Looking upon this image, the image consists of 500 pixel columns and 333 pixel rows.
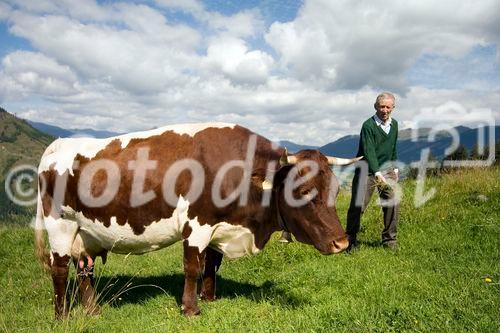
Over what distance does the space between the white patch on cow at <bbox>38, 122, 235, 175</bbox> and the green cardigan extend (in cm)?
305

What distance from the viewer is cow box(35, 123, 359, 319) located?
6.74m

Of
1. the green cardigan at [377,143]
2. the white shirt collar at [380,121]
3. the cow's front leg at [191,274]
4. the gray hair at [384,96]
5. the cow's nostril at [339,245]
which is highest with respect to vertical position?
the gray hair at [384,96]

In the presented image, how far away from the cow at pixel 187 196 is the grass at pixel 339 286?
0.64 m

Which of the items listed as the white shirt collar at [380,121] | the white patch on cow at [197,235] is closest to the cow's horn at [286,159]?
the white patch on cow at [197,235]

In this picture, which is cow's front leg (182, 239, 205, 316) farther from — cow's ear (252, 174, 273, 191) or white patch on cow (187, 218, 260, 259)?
cow's ear (252, 174, 273, 191)

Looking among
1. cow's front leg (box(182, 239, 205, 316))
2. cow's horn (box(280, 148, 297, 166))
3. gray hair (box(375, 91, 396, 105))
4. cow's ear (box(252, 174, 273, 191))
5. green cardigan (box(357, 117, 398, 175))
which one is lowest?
cow's front leg (box(182, 239, 205, 316))

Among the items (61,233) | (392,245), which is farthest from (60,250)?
(392,245)

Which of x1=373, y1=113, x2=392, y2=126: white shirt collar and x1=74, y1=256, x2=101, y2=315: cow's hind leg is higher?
x1=373, y1=113, x2=392, y2=126: white shirt collar

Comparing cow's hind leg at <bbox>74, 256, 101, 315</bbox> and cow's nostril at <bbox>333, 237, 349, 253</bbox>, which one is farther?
cow's hind leg at <bbox>74, 256, 101, 315</bbox>

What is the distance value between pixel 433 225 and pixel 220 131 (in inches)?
222

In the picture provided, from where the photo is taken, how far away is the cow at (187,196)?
674 cm

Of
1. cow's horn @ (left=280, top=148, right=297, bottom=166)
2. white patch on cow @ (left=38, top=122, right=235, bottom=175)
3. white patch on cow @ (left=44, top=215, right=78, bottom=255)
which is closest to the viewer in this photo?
cow's horn @ (left=280, top=148, right=297, bottom=166)

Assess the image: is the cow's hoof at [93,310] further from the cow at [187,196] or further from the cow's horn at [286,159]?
the cow's horn at [286,159]

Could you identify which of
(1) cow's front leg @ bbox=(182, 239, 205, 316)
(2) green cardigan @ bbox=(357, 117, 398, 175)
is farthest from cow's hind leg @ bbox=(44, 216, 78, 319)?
(2) green cardigan @ bbox=(357, 117, 398, 175)
